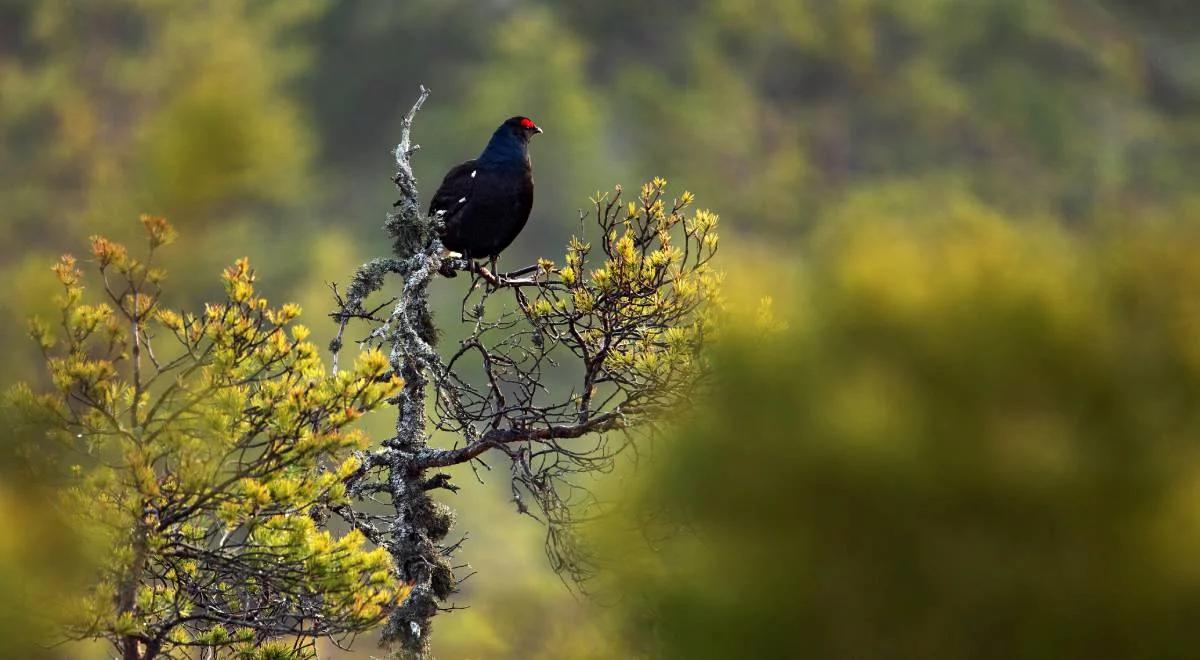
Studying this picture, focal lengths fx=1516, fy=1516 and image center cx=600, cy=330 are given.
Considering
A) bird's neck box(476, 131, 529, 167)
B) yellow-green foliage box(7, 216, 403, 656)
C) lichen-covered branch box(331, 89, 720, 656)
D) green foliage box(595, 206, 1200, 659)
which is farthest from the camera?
bird's neck box(476, 131, 529, 167)

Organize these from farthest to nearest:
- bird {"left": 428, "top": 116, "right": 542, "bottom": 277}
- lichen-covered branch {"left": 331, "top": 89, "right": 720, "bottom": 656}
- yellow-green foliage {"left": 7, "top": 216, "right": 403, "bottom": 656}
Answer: bird {"left": 428, "top": 116, "right": 542, "bottom": 277} → lichen-covered branch {"left": 331, "top": 89, "right": 720, "bottom": 656} → yellow-green foliage {"left": 7, "top": 216, "right": 403, "bottom": 656}

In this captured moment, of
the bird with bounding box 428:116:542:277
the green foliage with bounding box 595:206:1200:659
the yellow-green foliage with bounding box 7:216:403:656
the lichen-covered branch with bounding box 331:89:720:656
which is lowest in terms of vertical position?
the green foliage with bounding box 595:206:1200:659

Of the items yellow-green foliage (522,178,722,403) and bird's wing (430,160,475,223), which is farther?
bird's wing (430,160,475,223)

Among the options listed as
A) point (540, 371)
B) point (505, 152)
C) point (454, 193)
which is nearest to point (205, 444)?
point (540, 371)

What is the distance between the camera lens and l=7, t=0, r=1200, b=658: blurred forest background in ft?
11.2

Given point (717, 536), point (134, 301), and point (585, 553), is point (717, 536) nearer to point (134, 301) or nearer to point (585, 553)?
point (585, 553)

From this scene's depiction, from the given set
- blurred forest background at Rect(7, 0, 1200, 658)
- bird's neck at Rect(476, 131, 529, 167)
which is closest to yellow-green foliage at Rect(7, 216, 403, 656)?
blurred forest background at Rect(7, 0, 1200, 658)

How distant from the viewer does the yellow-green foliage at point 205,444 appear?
4406 millimetres

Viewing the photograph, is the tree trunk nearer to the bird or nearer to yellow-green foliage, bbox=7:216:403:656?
yellow-green foliage, bbox=7:216:403:656

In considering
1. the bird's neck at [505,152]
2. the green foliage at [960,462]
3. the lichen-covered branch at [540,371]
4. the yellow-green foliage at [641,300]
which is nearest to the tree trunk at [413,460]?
the lichen-covered branch at [540,371]

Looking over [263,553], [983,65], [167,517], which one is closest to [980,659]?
[263,553]

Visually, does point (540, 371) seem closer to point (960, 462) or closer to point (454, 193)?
point (454, 193)

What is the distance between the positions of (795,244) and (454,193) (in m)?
25.1

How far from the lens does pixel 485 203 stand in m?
6.82
